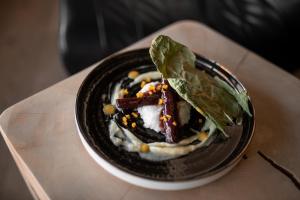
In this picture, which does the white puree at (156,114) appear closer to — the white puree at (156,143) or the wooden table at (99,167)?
the white puree at (156,143)

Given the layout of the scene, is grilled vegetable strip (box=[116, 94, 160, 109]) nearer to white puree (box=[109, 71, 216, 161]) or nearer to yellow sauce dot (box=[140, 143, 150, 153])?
white puree (box=[109, 71, 216, 161])

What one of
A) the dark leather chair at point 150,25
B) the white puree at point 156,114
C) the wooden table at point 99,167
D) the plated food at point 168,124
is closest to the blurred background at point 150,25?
the dark leather chair at point 150,25

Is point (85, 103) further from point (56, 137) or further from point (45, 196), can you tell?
point (45, 196)

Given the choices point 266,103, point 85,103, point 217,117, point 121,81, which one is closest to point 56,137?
point 85,103

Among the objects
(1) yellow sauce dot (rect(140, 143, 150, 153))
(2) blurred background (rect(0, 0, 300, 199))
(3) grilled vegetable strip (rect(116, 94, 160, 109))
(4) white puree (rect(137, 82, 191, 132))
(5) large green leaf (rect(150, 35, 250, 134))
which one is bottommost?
(2) blurred background (rect(0, 0, 300, 199))

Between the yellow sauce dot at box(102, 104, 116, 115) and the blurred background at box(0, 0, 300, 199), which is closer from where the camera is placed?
the yellow sauce dot at box(102, 104, 116, 115)

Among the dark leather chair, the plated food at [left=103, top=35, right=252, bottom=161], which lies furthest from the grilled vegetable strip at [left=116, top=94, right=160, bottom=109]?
the dark leather chair

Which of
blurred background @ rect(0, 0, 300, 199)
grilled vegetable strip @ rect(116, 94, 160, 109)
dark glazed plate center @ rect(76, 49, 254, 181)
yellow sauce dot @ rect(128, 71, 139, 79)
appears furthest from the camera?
blurred background @ rect(0, 0, 300, 199)
